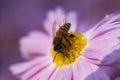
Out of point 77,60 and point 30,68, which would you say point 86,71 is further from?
point 30,68

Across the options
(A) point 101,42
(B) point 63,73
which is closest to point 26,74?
(B) point 63,73

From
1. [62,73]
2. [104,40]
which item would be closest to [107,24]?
[104,40]

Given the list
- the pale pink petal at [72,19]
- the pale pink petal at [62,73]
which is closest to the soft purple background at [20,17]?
the pale pink petal at [72,19]

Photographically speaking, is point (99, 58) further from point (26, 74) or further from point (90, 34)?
point (26, 74)

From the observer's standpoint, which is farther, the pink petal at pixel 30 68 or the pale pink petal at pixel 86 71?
the pink petal at pixel 30 68

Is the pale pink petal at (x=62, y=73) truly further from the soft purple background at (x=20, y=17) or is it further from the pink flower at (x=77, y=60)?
the soft purple background at (x=20, y=17)

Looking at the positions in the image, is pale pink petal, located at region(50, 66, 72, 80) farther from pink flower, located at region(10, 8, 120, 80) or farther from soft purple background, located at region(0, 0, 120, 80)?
soft purple background, located at region(0, 0, 120, 80)
